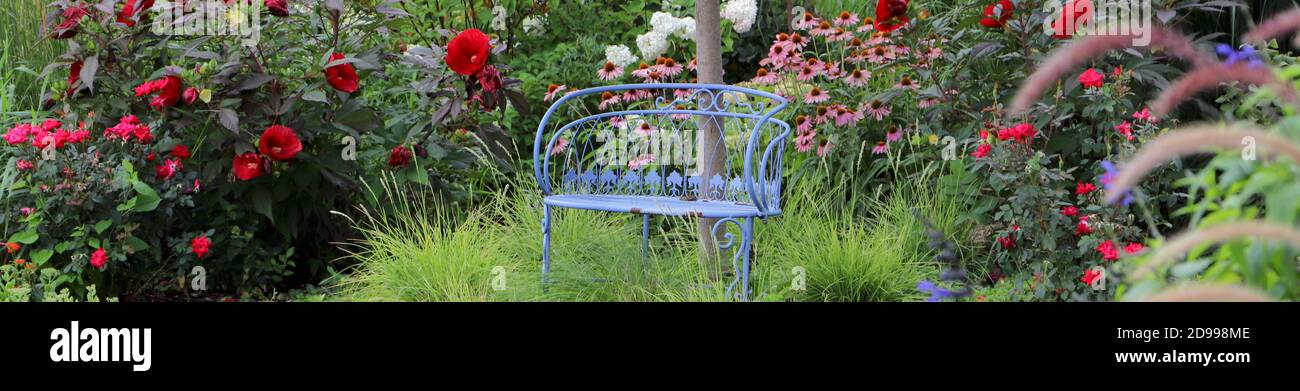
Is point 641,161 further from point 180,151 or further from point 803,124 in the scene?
point 180,151

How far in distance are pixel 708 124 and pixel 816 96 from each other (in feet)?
2.56

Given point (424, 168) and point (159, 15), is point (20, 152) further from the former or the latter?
point (424, 168)

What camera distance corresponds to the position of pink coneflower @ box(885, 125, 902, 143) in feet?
14.7

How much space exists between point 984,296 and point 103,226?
275 cm

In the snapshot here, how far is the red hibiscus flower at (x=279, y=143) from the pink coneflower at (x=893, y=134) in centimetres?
216

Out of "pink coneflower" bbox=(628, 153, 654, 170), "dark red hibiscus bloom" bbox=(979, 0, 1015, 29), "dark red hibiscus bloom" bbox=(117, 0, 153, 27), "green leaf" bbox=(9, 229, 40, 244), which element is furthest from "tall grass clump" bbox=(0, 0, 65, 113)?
"dark red hibiscus bloom" bbox=(979, 0, 1015, 29)

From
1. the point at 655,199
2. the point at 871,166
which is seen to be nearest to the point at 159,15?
the point at 655,199

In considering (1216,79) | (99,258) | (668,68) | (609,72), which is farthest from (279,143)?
(1216,79)

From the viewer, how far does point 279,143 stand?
12.8 ft

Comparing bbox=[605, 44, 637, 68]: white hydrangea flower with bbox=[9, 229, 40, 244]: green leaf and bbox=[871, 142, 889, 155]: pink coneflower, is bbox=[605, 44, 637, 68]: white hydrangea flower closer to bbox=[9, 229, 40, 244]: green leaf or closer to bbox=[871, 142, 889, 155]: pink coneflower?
bbox=[871, 142, 889, 155]: pink coneflower

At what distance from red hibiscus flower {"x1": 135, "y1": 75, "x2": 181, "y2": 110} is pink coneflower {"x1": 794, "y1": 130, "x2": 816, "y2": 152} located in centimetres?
227

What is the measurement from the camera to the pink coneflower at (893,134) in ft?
14.7

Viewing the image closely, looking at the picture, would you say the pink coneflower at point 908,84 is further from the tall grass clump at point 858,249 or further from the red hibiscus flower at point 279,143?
the red hibiscus flower at point 279,143

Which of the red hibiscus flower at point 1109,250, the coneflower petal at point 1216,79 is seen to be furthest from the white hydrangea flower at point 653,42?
the coneflower petal at point 1216,79
